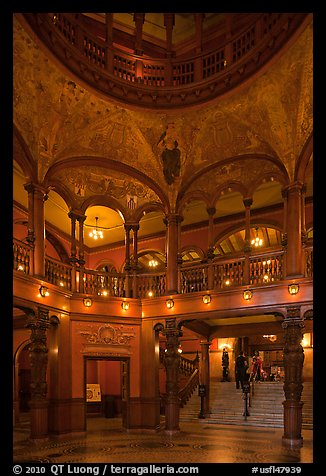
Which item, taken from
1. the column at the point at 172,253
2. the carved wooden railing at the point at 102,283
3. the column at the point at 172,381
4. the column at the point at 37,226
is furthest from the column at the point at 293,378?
the column at the point at 37,226

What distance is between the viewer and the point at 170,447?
11.2 metres

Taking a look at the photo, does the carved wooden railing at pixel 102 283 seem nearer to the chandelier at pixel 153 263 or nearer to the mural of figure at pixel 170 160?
the mural of figure at pixel 170 160

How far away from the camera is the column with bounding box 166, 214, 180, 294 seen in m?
14.2

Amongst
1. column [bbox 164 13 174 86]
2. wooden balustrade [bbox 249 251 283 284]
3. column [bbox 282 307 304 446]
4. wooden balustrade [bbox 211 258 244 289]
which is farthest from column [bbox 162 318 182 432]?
column [bbox 164 13 174 86]

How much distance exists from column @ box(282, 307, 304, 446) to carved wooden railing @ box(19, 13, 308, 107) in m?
6.12

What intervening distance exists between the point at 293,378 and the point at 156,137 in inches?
295

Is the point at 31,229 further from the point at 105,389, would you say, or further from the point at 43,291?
the point at 105,389

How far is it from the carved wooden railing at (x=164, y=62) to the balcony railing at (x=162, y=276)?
14.9 feet

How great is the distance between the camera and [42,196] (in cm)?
1238

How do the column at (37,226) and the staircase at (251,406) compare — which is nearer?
the column at (37,226)

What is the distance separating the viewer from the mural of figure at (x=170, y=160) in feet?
46.2
